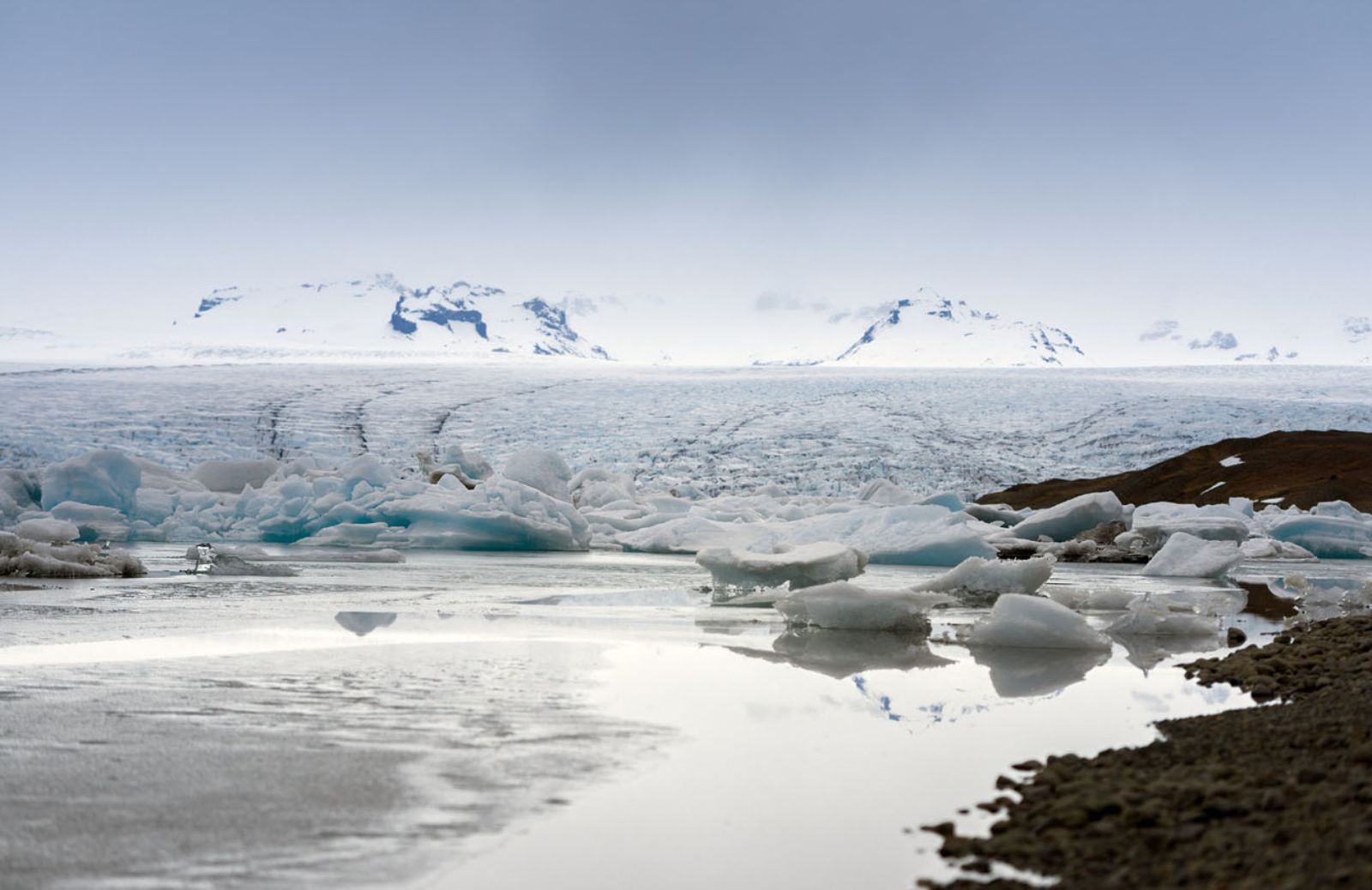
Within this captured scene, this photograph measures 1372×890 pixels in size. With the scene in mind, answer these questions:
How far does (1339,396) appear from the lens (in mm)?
27031

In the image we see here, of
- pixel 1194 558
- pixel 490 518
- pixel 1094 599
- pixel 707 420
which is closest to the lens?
pixel 1094 599

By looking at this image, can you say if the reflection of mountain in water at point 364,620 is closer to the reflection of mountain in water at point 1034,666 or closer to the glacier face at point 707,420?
the reflection of mountain in water at point 1034,666

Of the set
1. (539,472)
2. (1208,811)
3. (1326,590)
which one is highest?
(1208,811)

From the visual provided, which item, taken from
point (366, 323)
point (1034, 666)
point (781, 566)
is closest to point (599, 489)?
point (781, 566)

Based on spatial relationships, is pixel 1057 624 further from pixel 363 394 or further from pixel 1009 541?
pixel 363 394

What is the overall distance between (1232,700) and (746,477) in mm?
16900

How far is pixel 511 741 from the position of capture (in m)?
2.69

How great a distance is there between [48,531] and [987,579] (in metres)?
7.82

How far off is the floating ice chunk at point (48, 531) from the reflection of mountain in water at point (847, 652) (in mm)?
7317

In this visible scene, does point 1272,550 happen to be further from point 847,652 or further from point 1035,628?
point 847,652

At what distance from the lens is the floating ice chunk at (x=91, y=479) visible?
1187cm

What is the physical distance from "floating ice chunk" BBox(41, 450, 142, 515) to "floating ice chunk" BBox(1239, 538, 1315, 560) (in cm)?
1108

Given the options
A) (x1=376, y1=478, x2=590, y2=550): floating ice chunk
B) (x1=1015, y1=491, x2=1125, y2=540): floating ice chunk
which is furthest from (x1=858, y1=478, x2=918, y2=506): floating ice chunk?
(x1=376, y1=478, x2=590, y2=550): floating ice chunk

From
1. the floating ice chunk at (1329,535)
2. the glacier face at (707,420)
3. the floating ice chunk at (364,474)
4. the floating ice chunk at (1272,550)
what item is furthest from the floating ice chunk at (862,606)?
the glacier face at (707,420)
